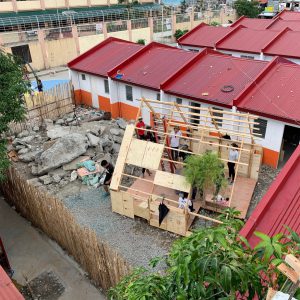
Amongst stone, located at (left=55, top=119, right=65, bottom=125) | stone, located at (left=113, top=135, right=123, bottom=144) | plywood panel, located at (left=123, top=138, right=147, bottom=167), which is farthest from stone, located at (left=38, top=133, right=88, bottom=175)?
stone, located at (left=55, top=119, right=65, bottom=125)

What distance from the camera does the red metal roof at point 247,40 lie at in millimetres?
26230

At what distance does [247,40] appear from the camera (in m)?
27.5

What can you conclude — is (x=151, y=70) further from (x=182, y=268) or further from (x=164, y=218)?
(x=182, y=268)

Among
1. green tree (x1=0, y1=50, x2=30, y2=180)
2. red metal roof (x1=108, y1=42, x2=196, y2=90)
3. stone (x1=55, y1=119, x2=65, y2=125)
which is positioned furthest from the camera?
stone (x1=55, y1=119, x2=65, y2=125)

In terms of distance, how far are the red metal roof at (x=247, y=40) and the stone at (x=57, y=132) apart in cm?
1610

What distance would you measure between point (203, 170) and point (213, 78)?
846 cm

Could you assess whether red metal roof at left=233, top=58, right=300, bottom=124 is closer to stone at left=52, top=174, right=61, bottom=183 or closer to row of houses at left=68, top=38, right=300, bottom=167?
row of houses at left=68, top=38, right=300, bottom=167

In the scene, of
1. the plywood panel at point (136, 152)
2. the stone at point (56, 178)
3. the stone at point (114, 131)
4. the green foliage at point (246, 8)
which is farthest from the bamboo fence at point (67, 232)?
the green foliage at point (246, 8)

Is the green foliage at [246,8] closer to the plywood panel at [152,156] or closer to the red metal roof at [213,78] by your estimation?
the red metal roof at [213,78]

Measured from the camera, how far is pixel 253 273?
3.15m

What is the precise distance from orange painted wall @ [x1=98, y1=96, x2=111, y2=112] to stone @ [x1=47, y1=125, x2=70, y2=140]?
13.6 ft

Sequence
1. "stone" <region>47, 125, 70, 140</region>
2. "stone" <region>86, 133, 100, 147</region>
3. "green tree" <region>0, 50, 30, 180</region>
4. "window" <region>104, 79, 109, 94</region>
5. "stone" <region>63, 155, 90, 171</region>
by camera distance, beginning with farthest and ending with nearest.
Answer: "window" <region>104, 79, 109, 94</region>
"stone" <region>47, 125, 70, 140</region>
"stone" <region>86, 133, 100, 147</region>
"stone" <region>63, 155, 90, 171</region>
"green tree" <region>0, 50, 30, 180</region>

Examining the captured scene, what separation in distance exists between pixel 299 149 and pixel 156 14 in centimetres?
5428

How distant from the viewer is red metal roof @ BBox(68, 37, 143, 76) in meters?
21.4
